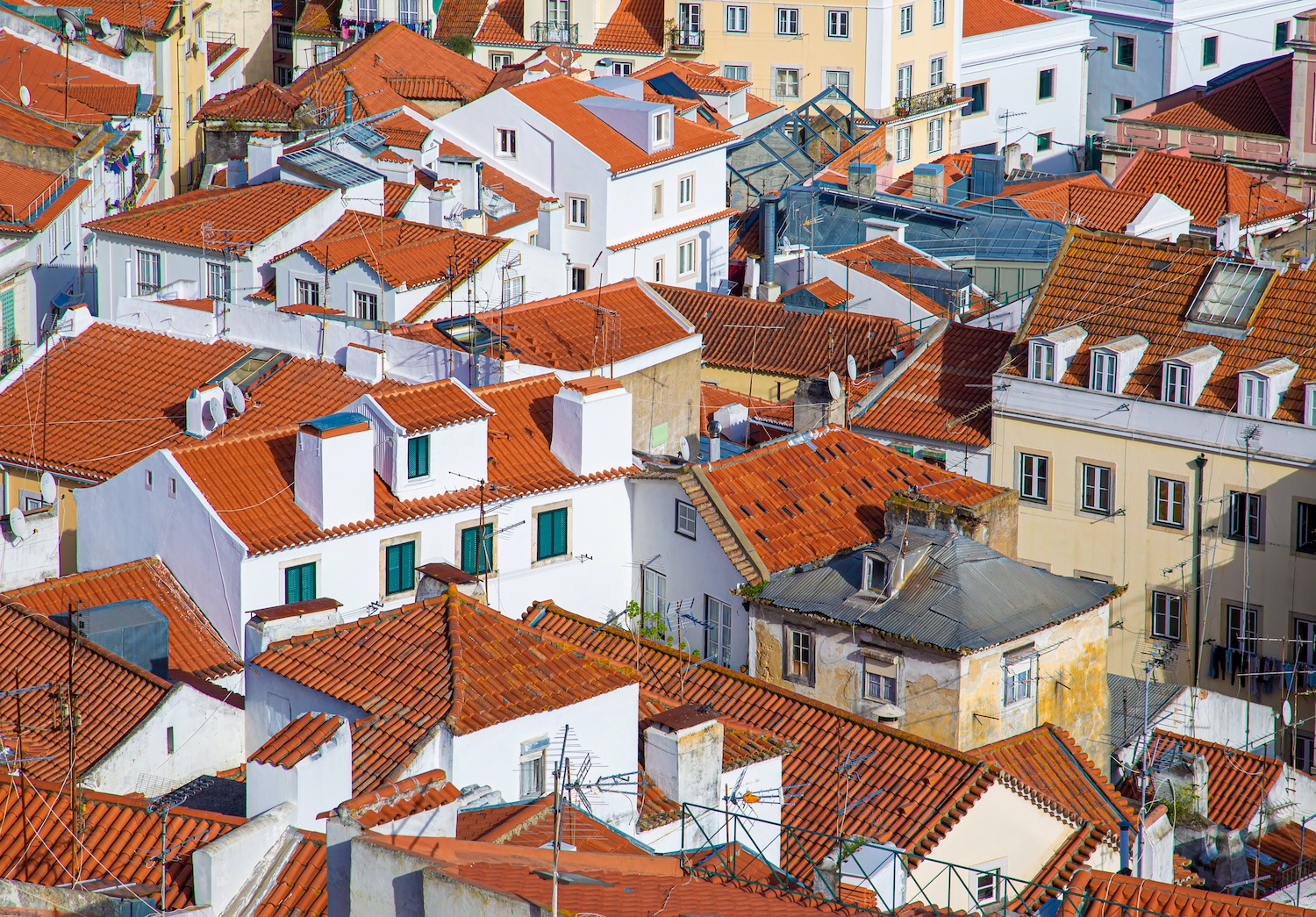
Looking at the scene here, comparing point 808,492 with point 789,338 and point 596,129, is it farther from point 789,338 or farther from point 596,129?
point 596,129

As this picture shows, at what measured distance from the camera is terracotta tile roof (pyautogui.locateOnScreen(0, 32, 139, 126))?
65500 millimetres

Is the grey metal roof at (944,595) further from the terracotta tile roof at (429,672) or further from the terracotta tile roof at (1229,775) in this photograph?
the terracotta tile roof at (429,672)

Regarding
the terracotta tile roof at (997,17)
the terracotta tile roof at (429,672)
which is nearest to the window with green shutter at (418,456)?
the terracotta tile roof at (429,672)

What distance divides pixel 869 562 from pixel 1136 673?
→ 12.0 metres

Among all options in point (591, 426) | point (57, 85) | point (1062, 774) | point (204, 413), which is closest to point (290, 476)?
point (591, 426)

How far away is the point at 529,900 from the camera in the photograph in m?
18.4

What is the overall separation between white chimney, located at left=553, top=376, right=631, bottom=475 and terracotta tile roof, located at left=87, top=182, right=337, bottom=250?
47.2ft

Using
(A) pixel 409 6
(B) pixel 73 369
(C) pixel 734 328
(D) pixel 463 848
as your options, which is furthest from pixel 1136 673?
(A) pixel 409 6

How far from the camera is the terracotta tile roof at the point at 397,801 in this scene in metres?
20.7

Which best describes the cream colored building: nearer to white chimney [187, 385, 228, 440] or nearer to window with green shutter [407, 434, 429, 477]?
window with green shutter [407, 434, 429, 477]

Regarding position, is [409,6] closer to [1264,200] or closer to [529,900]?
[1264,200]

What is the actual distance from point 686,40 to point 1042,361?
45.9 m

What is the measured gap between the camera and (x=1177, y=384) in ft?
148

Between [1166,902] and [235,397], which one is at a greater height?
[235,397]
